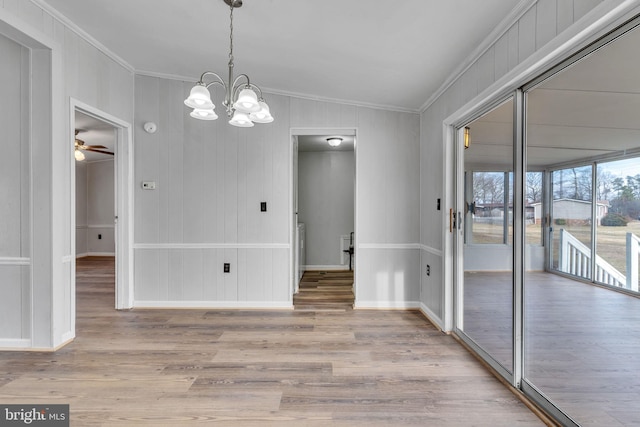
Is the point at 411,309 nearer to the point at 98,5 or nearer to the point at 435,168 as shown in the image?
the point at 435,168

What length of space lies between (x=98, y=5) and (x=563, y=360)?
4.06 meters

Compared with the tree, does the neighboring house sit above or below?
below

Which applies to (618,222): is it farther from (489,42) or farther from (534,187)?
(489,42)

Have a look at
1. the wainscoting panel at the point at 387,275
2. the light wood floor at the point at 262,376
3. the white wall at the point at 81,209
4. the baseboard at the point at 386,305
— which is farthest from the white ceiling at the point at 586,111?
the white wall at the point at 81,209

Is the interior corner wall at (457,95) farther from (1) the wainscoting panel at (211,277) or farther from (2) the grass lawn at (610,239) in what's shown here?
(1) the wainscoting panel at (211,277)

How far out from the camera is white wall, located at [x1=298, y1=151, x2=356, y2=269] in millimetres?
5879

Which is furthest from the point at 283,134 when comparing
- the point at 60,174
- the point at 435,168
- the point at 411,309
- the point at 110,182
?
the point at 110,182

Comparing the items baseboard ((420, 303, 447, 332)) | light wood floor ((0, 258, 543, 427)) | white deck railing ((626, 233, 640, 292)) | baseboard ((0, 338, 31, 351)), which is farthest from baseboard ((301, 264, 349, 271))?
white deck railing ((626, 233, 640, 292))

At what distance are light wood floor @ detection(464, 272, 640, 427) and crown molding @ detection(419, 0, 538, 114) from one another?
1540mm

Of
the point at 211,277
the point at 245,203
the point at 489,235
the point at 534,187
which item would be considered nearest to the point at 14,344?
the point at 211,277

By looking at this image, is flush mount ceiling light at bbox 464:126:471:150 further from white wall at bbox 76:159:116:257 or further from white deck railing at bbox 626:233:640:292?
white wall at bbox 76:159:116:257

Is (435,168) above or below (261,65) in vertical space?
below

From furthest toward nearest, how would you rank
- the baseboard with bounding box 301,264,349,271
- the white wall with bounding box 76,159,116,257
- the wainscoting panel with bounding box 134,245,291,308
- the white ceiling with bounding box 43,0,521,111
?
1. the white wall with bounding box 76,159,116,257
2. the baseboard with bounding box 301,264,349,271
3. the wainscoting panel with bounding box 134,245,291,308
4. the white ceiling with bounding box 43,0,521,111

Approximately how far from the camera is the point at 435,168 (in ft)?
10.6
